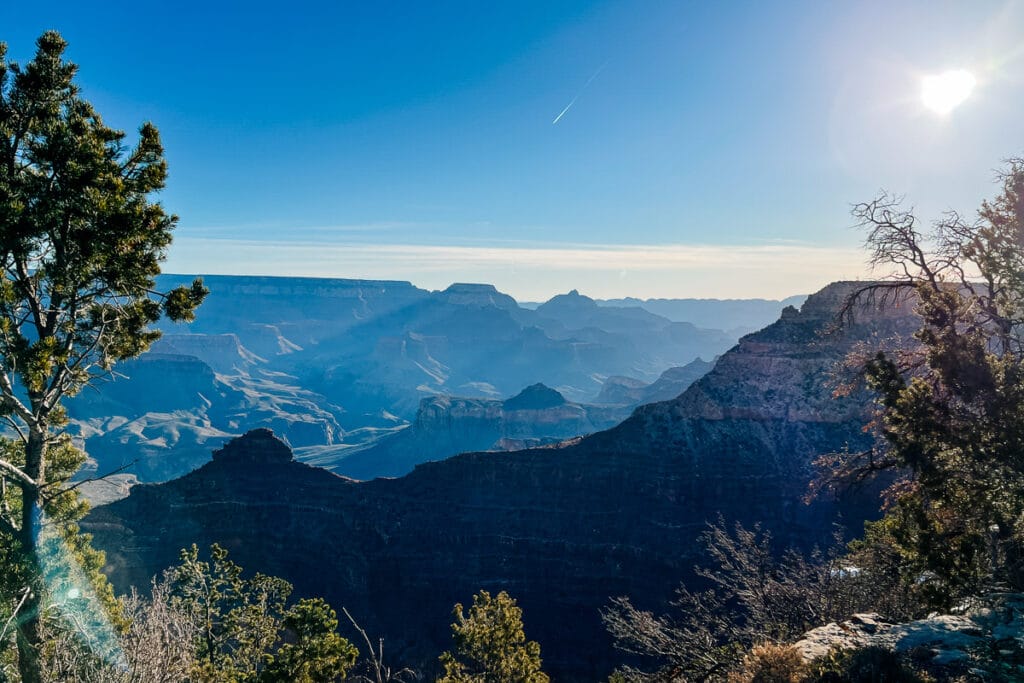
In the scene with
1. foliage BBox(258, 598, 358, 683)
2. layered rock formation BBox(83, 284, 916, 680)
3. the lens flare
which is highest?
the lens flare

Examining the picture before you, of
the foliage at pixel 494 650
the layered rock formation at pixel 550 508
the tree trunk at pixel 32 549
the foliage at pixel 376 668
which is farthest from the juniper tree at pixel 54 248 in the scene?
the layered rock formation at pixel 550 508

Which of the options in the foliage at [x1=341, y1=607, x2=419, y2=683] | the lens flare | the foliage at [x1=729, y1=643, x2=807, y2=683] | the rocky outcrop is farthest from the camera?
the lens flare

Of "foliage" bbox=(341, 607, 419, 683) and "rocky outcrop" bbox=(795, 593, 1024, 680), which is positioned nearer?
"rocky outcrop" bbox=(795, 593, 1024, 680)

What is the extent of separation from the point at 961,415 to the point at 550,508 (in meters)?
55.3

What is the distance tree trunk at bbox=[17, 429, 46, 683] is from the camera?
11.1m

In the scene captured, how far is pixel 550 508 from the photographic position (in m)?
62.5

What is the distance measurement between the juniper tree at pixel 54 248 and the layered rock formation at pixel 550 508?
47.7 m

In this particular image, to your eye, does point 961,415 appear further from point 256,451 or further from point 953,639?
point 256,451

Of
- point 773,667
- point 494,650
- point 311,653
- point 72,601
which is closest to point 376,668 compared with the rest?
point 494,650

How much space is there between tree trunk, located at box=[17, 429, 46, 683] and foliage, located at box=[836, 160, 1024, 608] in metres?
19.0

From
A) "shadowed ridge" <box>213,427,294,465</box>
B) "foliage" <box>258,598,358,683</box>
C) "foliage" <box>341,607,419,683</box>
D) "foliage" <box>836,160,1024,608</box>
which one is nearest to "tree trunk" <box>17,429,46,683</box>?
"foliage" <box>341,607,419,683</box>

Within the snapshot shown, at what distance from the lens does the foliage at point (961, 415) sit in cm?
1023

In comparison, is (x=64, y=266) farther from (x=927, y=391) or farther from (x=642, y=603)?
(x=642, y=603)

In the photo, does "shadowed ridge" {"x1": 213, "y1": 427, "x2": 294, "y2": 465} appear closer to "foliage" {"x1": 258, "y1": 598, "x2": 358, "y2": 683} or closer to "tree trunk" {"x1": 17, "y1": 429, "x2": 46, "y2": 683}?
"foliage" {"x1": 258, "y1": 598, "x2": 358, "y2": 683}
